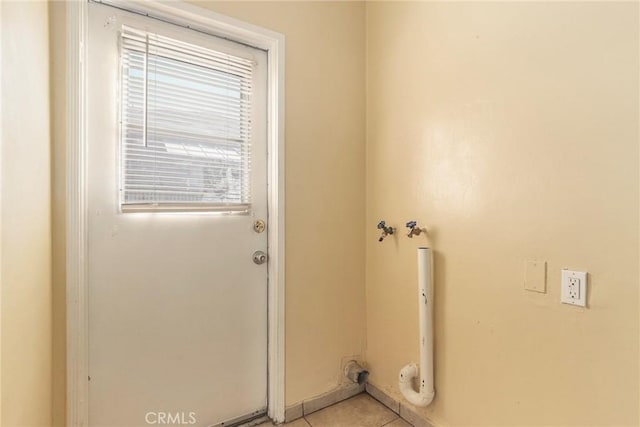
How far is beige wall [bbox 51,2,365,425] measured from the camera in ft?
5.89

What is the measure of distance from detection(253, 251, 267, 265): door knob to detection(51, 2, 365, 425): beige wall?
13cm

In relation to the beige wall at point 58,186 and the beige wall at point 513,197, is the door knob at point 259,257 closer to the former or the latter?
the beige wall at point 513,197

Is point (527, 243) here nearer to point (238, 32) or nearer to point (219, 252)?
point (219, 252)

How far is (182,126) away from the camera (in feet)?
5.15

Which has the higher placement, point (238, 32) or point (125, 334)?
point (238, 32)

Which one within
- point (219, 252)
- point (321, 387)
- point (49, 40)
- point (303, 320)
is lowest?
point (321, 387)

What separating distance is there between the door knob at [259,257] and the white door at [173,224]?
0.02m

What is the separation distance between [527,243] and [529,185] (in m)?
0.23

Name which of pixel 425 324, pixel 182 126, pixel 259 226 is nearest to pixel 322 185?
pixel 259 226

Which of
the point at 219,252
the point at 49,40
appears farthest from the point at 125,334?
the point at 49,40

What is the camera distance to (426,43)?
1.67 meters

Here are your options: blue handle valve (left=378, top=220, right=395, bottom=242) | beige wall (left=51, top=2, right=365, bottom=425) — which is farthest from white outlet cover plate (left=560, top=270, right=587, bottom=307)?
beige wall (left=51, top=2, right=365, bottom=425)

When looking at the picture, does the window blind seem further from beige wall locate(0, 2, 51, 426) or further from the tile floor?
the tile floor

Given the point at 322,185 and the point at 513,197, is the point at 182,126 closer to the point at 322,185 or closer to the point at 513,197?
the point at 322,185
